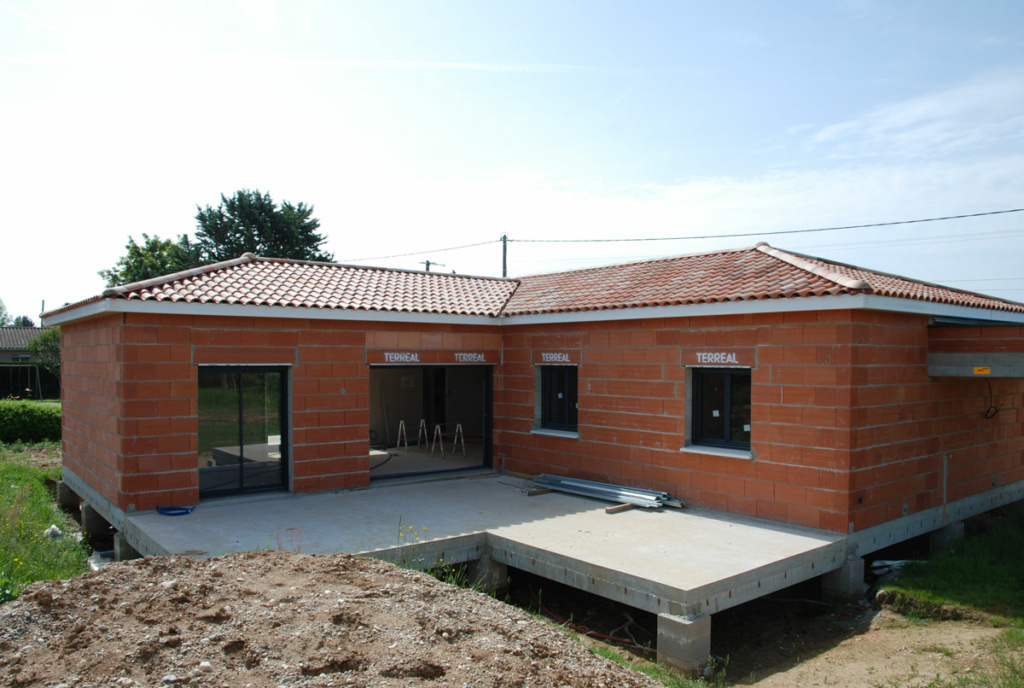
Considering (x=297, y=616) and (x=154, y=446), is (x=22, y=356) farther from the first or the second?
(x=297, y=616)

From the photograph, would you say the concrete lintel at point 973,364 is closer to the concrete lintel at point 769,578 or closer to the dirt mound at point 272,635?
the concrete lintel at point 769,578

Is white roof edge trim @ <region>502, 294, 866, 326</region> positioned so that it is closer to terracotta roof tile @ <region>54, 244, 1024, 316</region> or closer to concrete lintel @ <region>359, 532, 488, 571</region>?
terracotta roof tile @ <region>54, 244, 1024, 316</region>

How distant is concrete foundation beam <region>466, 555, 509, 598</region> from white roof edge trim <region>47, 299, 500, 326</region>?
4.69 metres

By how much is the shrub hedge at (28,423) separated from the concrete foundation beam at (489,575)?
766 inches

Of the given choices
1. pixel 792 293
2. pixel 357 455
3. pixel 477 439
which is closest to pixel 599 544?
pixel 792 293

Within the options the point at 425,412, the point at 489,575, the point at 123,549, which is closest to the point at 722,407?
the point at 489,575

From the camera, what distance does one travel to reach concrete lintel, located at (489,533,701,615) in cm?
736

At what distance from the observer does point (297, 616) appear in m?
5.62

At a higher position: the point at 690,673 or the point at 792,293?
the point at 792,293

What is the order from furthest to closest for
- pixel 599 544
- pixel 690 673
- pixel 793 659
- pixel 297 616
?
pixel 599 544, pixel 793 659, pixel 690 673, pixel 297 616

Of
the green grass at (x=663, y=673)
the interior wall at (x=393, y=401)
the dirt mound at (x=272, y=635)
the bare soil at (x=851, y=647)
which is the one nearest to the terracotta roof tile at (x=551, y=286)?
the interior wall at (x=393, y=401)

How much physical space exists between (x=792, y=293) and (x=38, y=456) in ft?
66.3

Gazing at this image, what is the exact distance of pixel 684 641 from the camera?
7.07 metres

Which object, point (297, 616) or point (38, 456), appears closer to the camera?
point (297, 616)
